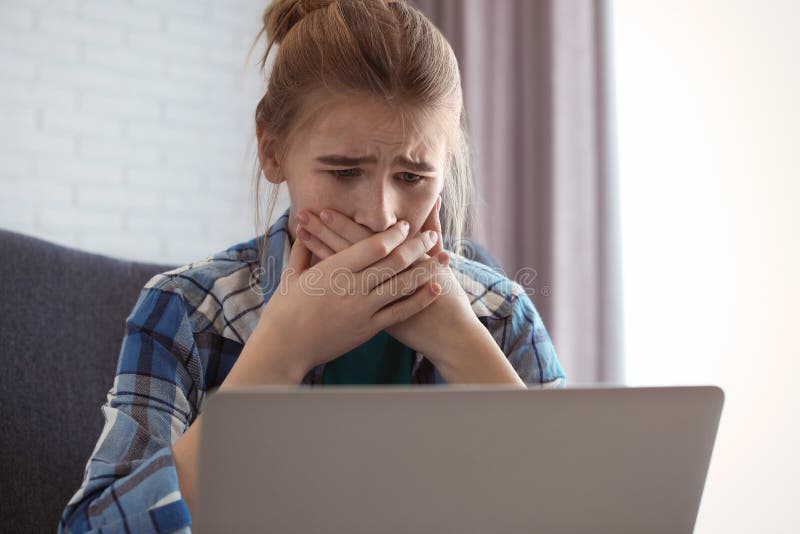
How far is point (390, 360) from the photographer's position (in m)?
1.21

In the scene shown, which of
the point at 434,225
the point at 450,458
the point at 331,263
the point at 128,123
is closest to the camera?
the point at 450,458

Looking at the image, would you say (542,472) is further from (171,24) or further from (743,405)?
(171,24)

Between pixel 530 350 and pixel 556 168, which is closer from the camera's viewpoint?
pixel 530 350

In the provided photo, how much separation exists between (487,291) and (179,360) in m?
0.49

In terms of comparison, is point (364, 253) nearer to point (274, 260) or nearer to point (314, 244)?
point (314, 244)

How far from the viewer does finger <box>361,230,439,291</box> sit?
1.01 metres

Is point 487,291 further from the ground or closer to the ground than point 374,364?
further from the ground

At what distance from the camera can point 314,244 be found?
1.06 meters

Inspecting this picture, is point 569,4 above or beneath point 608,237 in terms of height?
above

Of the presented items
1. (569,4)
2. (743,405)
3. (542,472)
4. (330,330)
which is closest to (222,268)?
(330,330)

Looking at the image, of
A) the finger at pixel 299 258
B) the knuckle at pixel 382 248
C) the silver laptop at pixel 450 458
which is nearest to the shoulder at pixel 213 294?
the finger at pixel 299 258

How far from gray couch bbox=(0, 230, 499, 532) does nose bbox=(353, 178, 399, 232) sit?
494 mm

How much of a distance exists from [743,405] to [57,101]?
2.14m

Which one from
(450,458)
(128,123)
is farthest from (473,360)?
(128,123)
